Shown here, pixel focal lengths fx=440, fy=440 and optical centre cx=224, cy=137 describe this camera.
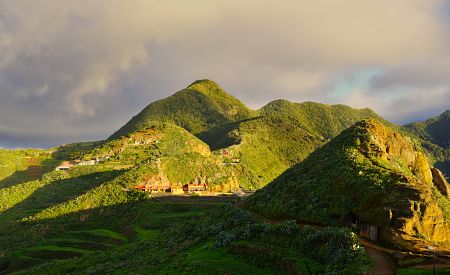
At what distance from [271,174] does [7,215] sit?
115 meters

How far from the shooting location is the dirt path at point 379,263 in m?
26.9

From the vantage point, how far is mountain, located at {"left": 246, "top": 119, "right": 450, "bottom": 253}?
3278 centimetres

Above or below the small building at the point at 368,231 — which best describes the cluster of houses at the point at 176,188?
above

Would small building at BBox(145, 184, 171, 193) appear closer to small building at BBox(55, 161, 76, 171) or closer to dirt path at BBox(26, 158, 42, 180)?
small building at BBox(55, 161, 76, 171)

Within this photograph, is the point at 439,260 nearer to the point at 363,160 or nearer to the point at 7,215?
the point at 363,160

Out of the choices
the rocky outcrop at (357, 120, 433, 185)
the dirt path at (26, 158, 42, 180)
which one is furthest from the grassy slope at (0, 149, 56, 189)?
the rocky outcrop at (357, 120, 433, 185)

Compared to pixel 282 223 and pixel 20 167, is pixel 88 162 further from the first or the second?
pixel 282 223

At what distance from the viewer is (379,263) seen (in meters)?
28.4

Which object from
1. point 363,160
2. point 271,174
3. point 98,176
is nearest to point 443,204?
point 363,160

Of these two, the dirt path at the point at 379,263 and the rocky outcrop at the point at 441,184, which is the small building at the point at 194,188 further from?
the dirt path at the point at 379,263

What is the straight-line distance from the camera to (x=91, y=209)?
91.6 m

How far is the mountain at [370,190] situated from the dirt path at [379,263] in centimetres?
203

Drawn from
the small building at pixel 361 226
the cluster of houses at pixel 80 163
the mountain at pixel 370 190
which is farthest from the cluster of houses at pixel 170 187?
the small building at pixel 361 226

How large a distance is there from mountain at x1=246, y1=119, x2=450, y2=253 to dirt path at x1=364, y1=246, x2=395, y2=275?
203cm
